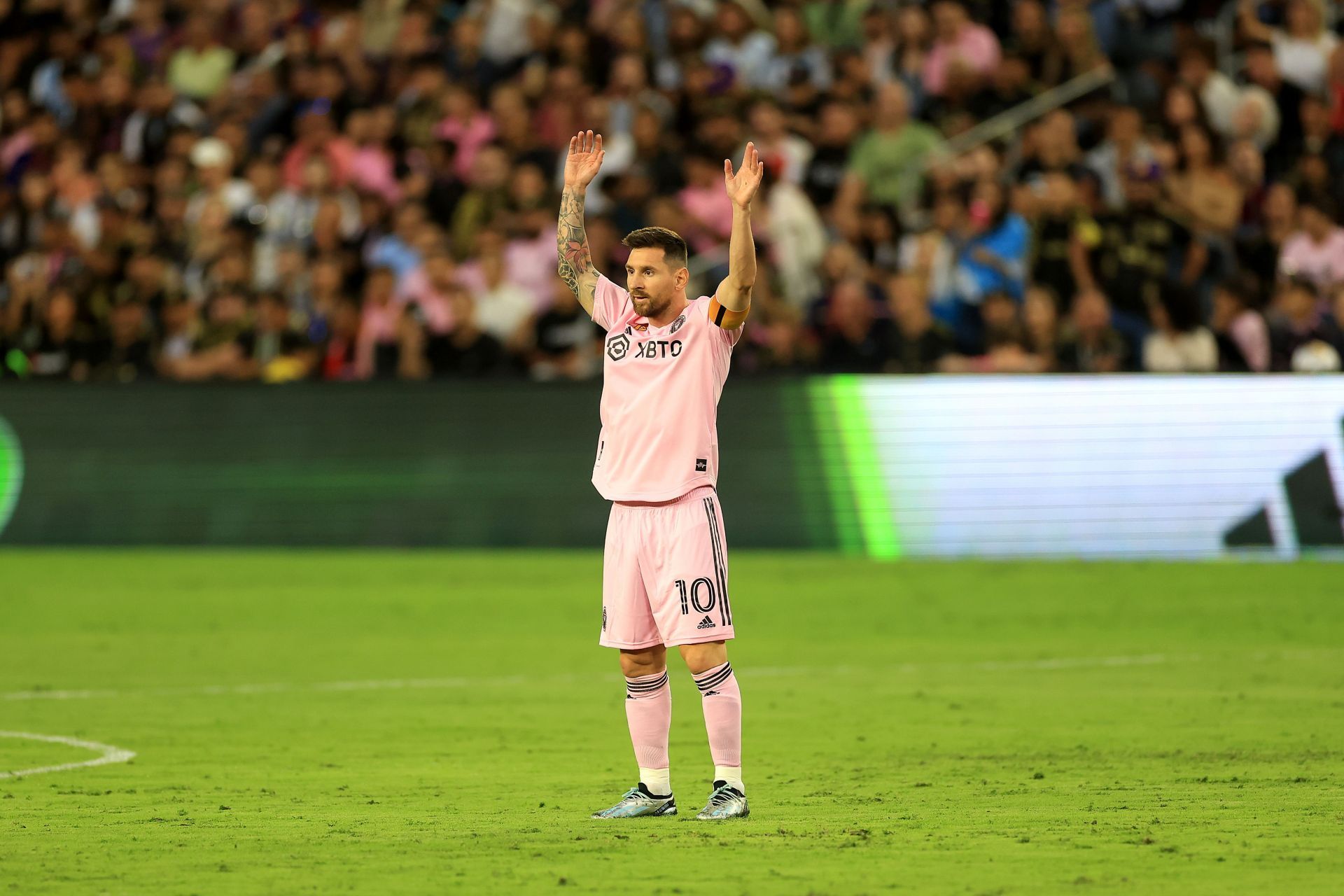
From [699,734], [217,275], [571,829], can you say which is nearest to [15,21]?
[217,275]

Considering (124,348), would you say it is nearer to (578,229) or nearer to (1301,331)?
(1301,331)

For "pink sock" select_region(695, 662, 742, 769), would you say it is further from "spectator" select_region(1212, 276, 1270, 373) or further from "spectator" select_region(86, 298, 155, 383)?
"spectator" select_region(86, 298, 155, 383)

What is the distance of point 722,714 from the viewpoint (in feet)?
24.5

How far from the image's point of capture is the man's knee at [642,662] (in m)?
7.61

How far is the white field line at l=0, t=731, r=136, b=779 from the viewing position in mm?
8781

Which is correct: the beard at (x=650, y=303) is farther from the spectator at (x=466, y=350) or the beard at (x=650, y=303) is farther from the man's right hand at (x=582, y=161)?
the spectator at (x=466, y=350)

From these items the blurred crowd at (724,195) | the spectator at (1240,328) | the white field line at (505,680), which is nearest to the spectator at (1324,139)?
the blurred crowd at (724,195)

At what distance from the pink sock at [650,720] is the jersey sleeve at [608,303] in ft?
4.44

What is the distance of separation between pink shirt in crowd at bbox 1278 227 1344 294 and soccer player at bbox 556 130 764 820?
1177 centimetres

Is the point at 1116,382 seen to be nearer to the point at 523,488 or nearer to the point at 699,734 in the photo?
the point at 523,488

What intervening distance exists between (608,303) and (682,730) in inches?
123

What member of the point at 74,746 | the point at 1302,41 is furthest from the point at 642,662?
the point at 1302,41

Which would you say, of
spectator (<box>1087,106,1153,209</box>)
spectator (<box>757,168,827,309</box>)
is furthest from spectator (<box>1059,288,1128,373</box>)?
spectator (<box>757,168,827,309</box>)

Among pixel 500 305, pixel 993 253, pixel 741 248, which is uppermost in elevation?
pixel 993 253
